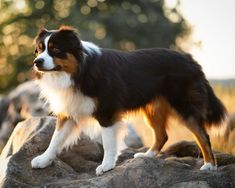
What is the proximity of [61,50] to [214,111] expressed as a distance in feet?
8.31

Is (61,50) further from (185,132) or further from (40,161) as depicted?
(185,132)

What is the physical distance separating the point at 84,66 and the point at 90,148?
5.05ft

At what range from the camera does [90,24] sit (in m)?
30.0

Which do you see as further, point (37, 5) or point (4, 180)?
point (37, 5)

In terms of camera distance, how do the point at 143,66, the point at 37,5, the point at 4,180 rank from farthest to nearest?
the point at 37,5 → the point at 143,66 → the point at 4,180

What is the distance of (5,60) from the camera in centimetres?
3188

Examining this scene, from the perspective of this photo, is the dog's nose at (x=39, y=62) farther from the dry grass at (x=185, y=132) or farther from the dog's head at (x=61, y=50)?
the dry grass at (x=185, y=132)

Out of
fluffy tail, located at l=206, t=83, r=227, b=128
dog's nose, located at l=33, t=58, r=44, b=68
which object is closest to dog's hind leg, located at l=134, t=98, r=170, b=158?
fluffy tail, located at l=206, t=83, r=227, b=128

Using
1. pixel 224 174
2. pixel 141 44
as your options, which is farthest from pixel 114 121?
pixel 141 44

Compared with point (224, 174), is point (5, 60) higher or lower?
lower

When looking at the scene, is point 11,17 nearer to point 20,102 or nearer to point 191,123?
point 20,102

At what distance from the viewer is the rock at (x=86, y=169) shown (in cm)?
646

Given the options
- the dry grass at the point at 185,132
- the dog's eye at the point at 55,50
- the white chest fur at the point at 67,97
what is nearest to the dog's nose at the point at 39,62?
the dog's eye at the point at 55,50

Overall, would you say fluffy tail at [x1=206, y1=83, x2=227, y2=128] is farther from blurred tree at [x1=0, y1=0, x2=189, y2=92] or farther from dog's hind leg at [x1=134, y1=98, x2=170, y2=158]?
blurred tree at [x1=0, y1=0, x2=189, y2=92]
